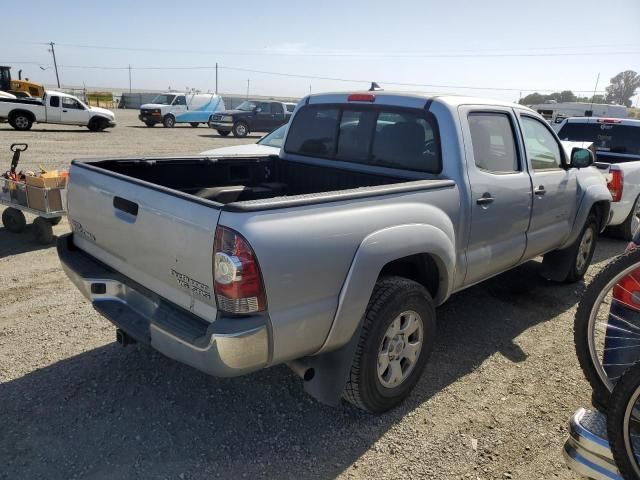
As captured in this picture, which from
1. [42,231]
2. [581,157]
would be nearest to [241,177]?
[42,231]

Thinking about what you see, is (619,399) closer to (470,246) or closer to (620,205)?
(470,246)

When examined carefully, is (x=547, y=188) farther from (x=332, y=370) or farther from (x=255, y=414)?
(x=255, y=414)

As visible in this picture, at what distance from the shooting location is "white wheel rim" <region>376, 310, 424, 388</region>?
2945 millimetres

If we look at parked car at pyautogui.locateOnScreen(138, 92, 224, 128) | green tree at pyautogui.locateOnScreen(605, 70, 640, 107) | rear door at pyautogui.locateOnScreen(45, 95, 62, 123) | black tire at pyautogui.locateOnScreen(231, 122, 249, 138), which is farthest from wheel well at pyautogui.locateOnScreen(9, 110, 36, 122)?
green tree at pyautogui.locateOnScreen(605, 70, 640, 107)

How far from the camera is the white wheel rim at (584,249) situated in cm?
526

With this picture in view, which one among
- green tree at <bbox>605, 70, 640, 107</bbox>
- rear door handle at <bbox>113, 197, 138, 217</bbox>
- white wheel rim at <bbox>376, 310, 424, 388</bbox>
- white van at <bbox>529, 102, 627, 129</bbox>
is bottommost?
white wheel rim at <bbox>376, 310, 424, 388</bbox>

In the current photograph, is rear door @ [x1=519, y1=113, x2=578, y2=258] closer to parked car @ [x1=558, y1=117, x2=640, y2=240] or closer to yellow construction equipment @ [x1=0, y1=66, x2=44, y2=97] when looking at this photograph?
parked car @ [x1=558, y1=117, x2=640, y2=240]

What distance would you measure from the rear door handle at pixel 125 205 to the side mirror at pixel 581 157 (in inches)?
152

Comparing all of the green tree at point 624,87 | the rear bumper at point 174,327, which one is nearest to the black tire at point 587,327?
the rear bumper at point 174,327

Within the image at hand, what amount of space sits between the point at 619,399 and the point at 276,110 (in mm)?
25313

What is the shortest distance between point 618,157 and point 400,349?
637 cm

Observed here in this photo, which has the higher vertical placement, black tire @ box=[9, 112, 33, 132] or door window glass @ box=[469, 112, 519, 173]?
door window glass @ box=[469, 112, 519, 173]

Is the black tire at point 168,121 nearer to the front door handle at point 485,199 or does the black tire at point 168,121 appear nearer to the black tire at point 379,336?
the front door handle at point 485,199

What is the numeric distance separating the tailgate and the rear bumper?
0.20 ft
